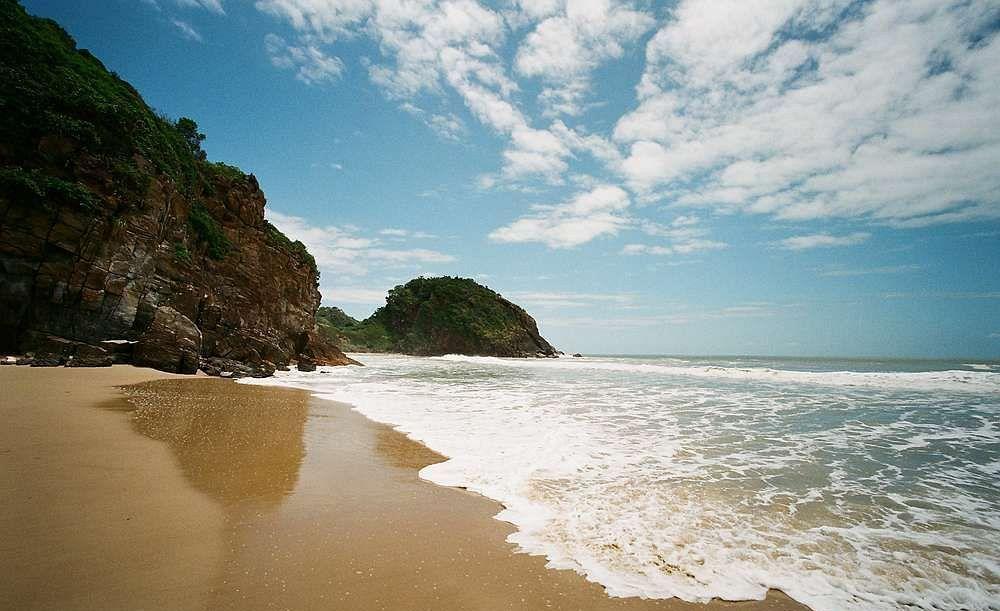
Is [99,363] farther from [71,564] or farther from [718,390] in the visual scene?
[718,390]

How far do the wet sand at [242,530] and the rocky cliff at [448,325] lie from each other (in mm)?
71633

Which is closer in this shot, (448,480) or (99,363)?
(448,480)

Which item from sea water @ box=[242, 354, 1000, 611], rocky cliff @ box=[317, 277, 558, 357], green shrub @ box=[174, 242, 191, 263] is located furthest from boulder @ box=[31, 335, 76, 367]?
rocky cliff @ box=[317, 277, 558, 357]

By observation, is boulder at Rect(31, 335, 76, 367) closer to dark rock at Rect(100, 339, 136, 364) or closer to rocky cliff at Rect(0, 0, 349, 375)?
rocky cliff at Rect(0, 0, 349, 375)

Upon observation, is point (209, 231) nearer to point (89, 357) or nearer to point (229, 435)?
point (89, 357)

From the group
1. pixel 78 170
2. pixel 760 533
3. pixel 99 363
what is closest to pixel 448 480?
pixel 760 533

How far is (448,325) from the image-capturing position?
81.7 metres

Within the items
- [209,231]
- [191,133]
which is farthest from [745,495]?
[191,133]

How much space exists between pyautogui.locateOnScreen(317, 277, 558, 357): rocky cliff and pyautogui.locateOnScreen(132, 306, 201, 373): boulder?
2259 inches

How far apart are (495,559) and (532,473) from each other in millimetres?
2518

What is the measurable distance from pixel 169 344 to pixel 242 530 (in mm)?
17539

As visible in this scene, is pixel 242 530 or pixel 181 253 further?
pixel 181 253

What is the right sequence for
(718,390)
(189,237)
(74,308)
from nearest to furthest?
(74,308) < (718,390) < (189,237)

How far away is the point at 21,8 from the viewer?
59.9ft
